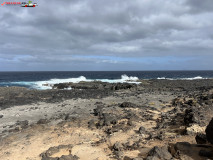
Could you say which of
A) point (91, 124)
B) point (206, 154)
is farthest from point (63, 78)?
point (206, 154)

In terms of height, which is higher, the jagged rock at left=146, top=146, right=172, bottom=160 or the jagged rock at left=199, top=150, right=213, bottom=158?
the jagged rock at left=199, top=150, right=213, bottom=158

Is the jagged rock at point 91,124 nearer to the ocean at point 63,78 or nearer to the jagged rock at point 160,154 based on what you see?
the jagged rock at point 160,154

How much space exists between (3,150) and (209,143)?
9.82 metres

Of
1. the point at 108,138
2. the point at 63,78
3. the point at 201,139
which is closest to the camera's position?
the point at 201,139

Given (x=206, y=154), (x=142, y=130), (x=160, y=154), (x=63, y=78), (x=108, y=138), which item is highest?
(x=63, y=78)

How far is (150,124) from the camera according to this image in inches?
452

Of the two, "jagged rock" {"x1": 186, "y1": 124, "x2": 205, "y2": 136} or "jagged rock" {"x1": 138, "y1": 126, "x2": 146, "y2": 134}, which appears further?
"jagged rock" {"x1": 138, "y1": 126, "x2": 146, "y2": 134}

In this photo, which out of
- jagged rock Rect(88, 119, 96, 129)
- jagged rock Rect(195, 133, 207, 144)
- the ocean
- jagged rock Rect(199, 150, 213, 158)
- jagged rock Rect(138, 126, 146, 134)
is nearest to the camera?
jagged rock Rect(199, 150, 213, 158)

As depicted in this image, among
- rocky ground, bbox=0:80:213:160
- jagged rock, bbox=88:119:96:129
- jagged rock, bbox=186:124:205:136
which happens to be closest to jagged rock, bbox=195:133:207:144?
rocky ground, bbox=0:80:213:160

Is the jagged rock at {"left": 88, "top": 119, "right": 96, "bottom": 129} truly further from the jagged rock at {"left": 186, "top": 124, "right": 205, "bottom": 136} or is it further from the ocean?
the ocean

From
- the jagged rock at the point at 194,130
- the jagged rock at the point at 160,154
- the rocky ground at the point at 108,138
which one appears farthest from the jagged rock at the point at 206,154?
the jagged rock at the point at 194,130

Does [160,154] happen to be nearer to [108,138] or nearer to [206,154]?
[206,154]

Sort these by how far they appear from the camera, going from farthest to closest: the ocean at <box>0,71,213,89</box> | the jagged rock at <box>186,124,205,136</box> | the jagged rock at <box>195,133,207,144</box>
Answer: the ocean at <box>0,71,213,89</box> < the jagged rock at <box>186,124,205,136</box> < the jagged rock at <box>195,133,207,144</box>

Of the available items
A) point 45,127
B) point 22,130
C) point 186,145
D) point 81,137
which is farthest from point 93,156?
point 22,130
